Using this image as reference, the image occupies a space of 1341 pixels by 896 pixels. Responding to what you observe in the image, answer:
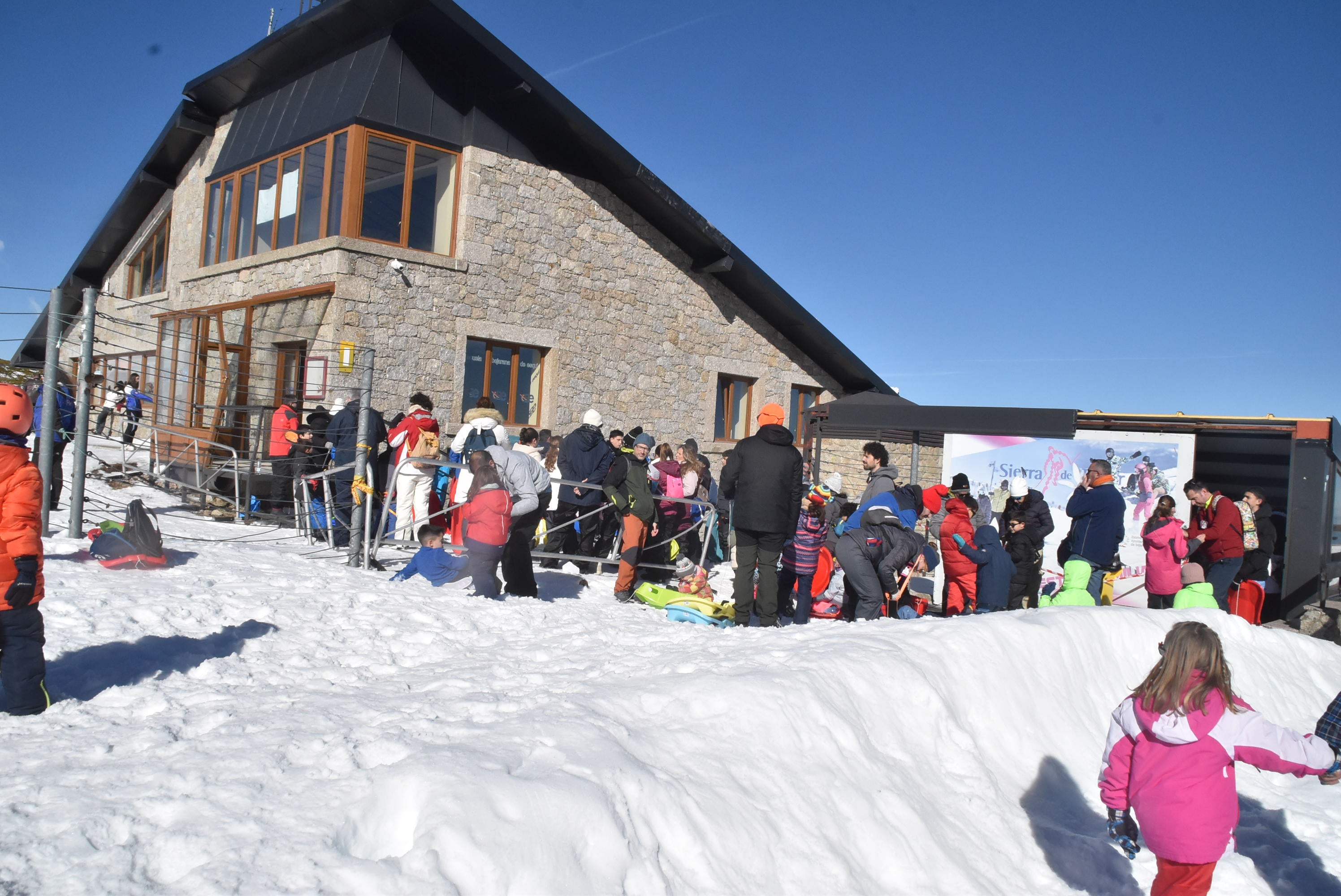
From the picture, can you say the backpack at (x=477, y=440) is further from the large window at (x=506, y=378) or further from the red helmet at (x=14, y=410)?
the red helmet at (x=14, y=410)

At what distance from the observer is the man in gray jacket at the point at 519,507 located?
23.8ft

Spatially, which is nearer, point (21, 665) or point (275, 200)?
point (21, 665)

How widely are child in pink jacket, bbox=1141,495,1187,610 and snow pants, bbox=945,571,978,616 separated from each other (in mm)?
1965

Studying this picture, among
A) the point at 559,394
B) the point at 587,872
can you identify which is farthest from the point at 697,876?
the point at 559,394

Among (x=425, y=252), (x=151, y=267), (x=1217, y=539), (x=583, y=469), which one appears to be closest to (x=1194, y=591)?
(x=1217, y=539)

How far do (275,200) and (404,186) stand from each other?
87.6 inches

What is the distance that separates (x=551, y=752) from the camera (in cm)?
307

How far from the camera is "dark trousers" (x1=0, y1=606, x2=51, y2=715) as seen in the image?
3.55 m

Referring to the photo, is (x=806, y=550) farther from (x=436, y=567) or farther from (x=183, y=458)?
(x=183, y=458)

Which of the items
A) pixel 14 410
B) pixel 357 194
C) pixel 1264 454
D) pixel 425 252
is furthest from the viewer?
pixel 425 252

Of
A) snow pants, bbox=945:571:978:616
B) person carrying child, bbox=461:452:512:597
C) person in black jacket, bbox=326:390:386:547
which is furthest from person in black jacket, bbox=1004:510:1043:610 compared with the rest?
person in black jacket, bbox=326:390:386:547

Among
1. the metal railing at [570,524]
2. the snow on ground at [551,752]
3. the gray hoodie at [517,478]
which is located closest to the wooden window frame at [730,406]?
the metal railing at [570,524]

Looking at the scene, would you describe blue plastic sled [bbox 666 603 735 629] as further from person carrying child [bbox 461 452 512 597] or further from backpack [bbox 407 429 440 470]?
backpack [bbox 407 429 440 470]

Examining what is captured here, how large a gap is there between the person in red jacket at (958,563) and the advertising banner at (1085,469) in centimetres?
174
